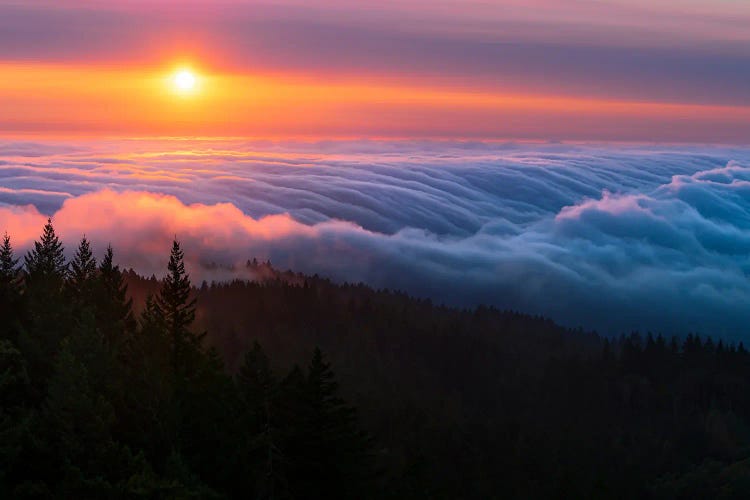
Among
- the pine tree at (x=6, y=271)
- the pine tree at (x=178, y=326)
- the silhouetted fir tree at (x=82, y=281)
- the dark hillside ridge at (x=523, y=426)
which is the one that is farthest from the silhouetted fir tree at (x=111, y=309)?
the dark hillside ridge at (x=523, y=426)

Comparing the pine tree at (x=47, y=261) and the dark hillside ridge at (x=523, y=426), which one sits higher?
the pine tree at (x=47, y=261)

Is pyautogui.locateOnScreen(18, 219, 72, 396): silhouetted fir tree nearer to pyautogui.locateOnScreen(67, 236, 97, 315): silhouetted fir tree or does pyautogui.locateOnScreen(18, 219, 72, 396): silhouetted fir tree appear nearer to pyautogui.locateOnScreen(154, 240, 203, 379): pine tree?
pyautogui.locateOnScreen(67, 236, 97, 315): silhouetted fir tree

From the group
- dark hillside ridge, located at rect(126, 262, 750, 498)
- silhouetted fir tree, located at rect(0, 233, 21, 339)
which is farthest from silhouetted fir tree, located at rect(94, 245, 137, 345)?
dark hillside ridge, located at rect(126, 262, 750, 498)

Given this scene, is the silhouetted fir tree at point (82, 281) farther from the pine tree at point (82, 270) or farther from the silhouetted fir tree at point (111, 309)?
the silhouetted fir tree at point (111, 309)

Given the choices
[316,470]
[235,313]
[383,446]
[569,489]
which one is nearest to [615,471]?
[383,446]

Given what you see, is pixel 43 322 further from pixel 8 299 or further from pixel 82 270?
pixel 82 270

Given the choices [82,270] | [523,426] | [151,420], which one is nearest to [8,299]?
[82,270]

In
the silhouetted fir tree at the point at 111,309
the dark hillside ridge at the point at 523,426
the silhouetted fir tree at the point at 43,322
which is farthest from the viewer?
the dark hillside ridge at the point at 523,426

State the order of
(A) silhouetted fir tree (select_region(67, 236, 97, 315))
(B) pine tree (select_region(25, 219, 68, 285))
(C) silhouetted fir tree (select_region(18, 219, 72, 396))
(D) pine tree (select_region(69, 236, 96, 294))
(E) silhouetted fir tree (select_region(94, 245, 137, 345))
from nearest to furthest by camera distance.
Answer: (C) silhouetted fir tree (select_region(18, 219, 72, 396)) < (E) silhouetted fir tree (select_region(94, 245, 137, 345)) < (B) pine tree (select_region(25, 219, 68, 285)) < (A) silhouetted fir tree (select_region(67, 236, 97, 315)) < (D) pine tree (select_region(69, 236, 96, 294))
